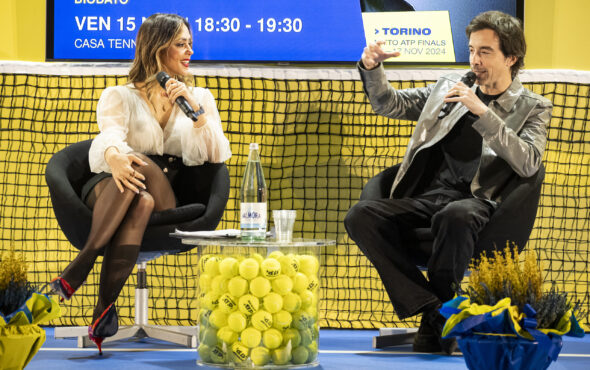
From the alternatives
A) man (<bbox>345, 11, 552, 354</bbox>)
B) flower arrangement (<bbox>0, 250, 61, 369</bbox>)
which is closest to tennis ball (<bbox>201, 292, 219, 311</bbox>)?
flower arrangement (<bbox>0, 250, 61, 369</bbox>)

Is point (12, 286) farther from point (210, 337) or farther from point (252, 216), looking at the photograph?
point (252, 216)

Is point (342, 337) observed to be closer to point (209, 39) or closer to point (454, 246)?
point (454, 246)

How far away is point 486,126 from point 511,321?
932mm

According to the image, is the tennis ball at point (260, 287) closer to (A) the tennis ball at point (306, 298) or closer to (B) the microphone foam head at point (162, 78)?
(A) the tennis ball at point (306, 298)

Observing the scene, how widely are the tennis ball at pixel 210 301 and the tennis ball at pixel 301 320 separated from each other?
0.80 ft

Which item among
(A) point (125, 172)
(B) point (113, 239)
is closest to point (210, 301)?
(B) point (113, 239)

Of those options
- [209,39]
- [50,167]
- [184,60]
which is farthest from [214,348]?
[209,39]

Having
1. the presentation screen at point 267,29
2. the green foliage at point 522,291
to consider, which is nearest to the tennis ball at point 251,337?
the green foliage at point 522,291

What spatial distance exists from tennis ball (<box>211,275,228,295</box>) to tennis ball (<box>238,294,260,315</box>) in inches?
3.2

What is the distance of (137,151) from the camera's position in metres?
3.17

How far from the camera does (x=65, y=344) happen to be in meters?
3.08

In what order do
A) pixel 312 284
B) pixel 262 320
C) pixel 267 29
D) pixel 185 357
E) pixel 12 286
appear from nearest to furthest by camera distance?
pixel 12 286 → pixel 262 320 → pixel 312 284 → pixel 185 357 → pixel 267 29

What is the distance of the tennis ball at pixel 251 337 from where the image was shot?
2354mm

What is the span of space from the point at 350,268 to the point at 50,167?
158cm
